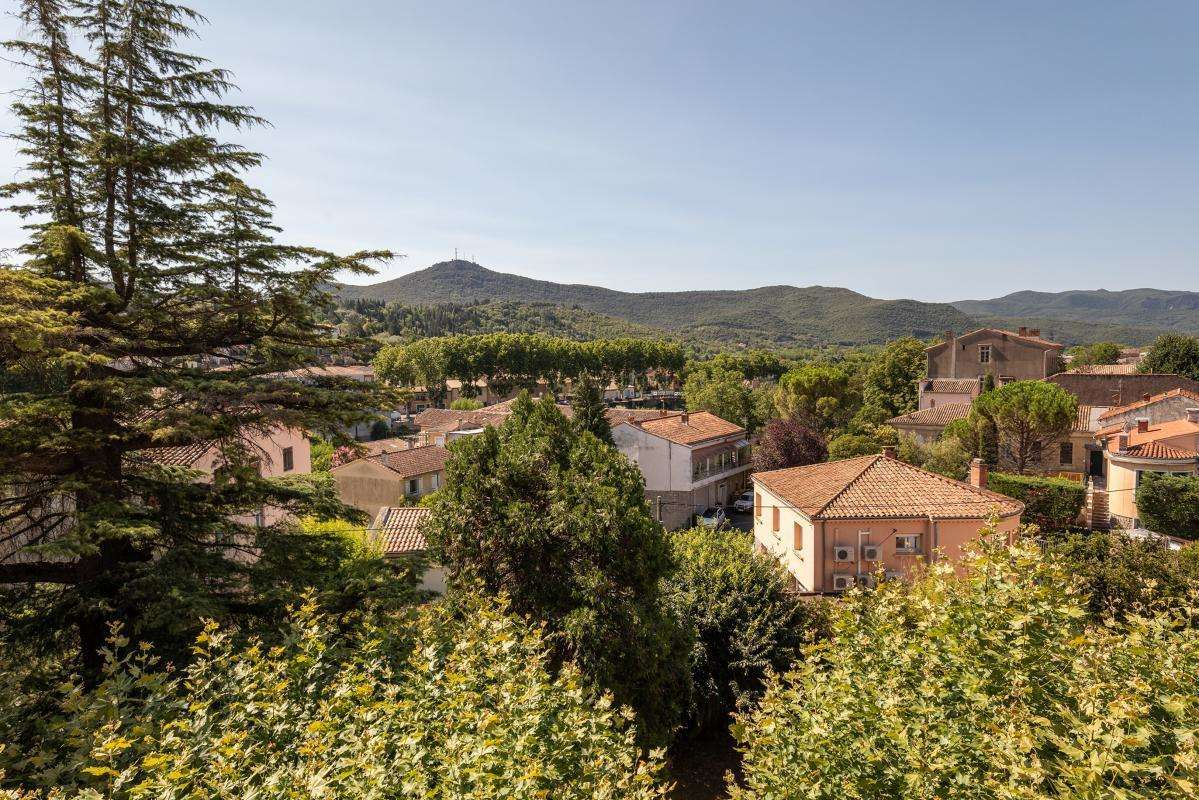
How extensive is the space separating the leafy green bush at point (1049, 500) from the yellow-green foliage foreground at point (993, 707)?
21682 mm

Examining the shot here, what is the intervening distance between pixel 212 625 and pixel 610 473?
22.5ft

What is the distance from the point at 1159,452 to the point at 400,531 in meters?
30.2

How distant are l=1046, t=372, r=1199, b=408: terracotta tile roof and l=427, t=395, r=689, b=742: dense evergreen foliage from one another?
43420 mm

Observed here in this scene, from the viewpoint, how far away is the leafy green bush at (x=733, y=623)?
13.4m

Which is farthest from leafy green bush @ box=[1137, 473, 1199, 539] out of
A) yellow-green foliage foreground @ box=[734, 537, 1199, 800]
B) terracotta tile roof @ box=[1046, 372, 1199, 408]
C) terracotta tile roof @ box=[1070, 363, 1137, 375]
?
terracotta tile roof @ box=[1070, 363, 1137, 375]

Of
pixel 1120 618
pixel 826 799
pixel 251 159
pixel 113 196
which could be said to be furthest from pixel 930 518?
pixel 113 196

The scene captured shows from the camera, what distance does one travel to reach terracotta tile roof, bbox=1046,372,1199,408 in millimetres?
42469

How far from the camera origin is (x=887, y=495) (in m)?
18.7

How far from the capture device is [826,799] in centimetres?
515

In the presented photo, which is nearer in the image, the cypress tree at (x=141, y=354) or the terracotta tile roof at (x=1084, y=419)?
the cypress tree at (x=141, y=354)

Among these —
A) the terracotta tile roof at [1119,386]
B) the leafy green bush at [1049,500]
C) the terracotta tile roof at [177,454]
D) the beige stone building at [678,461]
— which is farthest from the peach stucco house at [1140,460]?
the terracotta tile roof at [177,454]

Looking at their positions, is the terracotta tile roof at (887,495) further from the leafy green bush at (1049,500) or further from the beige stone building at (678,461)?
the beige stone building at (678,461)

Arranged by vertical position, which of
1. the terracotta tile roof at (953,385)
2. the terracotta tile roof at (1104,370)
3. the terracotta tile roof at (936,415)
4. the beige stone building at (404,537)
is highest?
the terracotta tile roof at (1104,370)

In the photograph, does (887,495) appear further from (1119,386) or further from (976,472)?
(1119,386)
